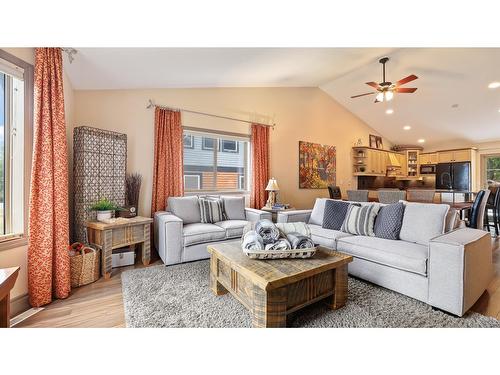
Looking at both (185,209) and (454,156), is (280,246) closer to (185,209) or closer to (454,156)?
(185,209)

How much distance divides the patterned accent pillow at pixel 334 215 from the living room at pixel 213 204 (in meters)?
0.02

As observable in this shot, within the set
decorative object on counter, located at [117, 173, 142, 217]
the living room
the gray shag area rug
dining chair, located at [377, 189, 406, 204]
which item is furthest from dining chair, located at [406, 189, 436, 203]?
decorative object on counter, located at [117, 173, 142, 217]

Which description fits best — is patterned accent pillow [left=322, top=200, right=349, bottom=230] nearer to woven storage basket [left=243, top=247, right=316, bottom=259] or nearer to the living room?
the living room

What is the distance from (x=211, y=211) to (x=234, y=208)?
0.41 m

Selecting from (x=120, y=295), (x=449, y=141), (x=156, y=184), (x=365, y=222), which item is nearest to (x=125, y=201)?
(x=156, y=184)

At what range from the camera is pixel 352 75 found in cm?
455

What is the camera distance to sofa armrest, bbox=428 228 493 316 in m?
1.59

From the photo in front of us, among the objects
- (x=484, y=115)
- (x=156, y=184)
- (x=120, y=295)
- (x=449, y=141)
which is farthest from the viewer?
(x=449, y=141)

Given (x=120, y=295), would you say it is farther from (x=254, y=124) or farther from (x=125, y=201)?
(x=254, y=124)

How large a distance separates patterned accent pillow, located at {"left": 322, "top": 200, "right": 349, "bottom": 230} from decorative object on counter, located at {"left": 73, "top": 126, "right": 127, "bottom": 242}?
106 inches

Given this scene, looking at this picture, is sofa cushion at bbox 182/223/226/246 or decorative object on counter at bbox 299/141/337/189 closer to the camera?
sofa cushion at bbox 182/223/226/246

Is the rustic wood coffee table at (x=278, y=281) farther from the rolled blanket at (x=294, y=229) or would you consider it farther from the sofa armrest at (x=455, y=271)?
the sofa armrest at (x=455, y=271)

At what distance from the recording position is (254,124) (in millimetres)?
4305
